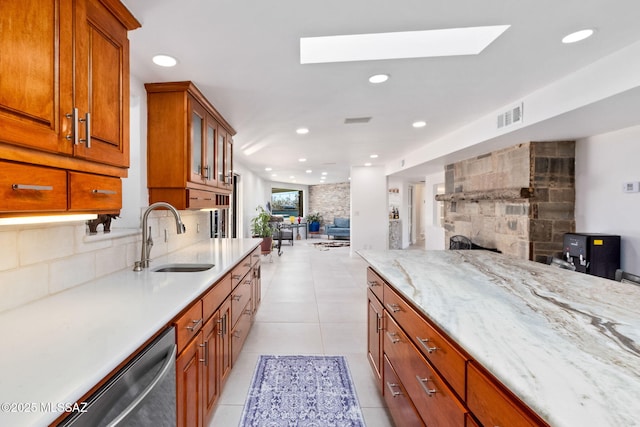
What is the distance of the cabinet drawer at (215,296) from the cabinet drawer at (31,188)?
77 centimetres

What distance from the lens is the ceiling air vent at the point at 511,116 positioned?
8.75 feet

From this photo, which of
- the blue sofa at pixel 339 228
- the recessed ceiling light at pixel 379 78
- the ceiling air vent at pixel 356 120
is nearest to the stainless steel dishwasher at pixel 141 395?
the recessed ceiling light at pixel 379 78

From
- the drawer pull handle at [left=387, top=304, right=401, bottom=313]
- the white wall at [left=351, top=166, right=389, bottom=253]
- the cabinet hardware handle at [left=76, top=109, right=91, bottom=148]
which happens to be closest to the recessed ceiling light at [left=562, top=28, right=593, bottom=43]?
the drawer pull handle at [left=387, top=304, right=401, bottom=313]

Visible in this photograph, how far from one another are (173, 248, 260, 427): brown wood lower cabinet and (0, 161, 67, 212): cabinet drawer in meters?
0.61

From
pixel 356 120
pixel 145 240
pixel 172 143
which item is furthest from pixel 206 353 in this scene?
pixel 356 120

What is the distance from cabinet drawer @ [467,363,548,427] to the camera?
0.66 m

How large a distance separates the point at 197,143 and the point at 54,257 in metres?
1.40

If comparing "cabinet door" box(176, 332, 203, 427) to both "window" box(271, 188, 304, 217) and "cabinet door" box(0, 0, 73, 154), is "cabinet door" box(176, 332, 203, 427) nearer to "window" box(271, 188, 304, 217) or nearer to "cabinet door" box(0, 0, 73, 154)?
"cabinet door" box(0, 0, 73, 154)

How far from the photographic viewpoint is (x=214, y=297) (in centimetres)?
163

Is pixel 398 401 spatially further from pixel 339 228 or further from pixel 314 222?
pixel 314 222

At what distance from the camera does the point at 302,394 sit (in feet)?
6.43

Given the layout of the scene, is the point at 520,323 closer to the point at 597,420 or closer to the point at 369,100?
the point at 597,420

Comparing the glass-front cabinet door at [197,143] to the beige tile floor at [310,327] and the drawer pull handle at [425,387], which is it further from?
the drawer pull handle at [425,387]

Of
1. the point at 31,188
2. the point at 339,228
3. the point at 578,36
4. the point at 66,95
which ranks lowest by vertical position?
Answer: the point at 339,228
